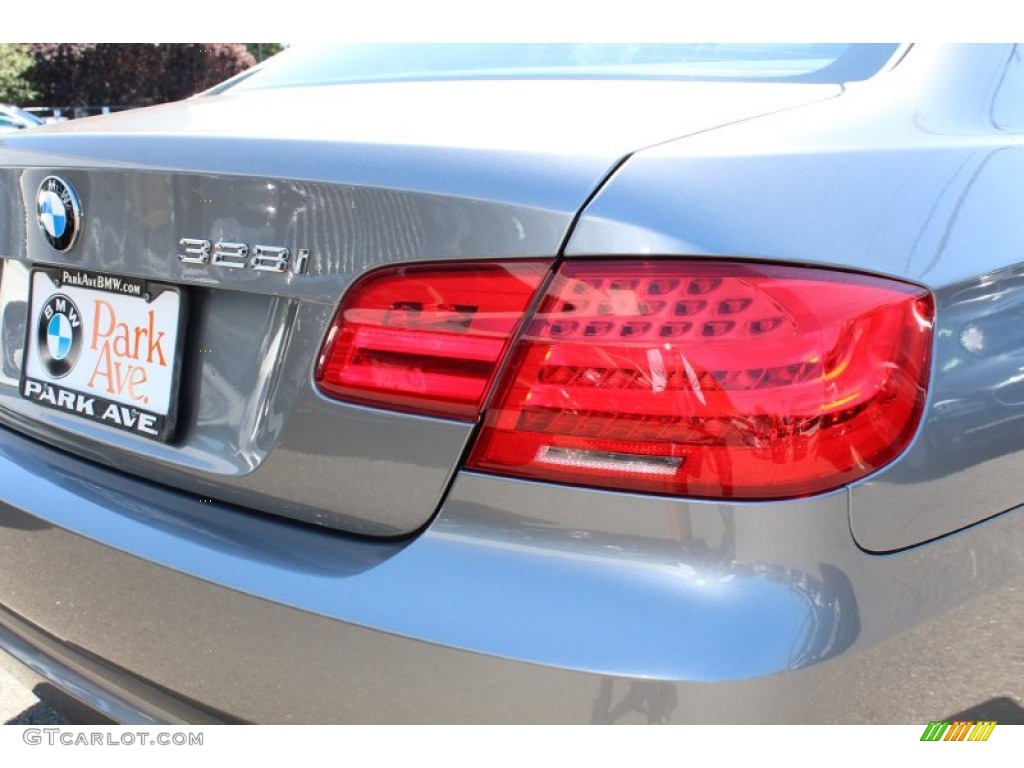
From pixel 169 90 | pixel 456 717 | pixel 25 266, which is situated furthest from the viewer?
pixel 169 90

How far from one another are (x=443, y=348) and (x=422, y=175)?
0.22m

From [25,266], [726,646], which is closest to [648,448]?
[726,646]

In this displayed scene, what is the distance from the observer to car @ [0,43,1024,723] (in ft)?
3.69

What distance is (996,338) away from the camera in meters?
1.33

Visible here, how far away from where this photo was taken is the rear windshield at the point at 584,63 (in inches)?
64.5

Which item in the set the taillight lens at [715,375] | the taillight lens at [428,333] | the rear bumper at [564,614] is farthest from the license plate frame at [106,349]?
the taillight lens at [715,375]

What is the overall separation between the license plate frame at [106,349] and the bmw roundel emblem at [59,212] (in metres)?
0.06

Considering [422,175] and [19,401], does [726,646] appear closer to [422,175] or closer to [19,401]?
[422,175]

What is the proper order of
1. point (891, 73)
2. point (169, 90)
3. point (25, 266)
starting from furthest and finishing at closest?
point (169, 90) < point (25, 266) < point (891, 73)

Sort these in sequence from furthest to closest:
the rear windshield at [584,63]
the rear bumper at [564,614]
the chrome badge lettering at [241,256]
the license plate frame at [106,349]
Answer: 1. the rear windshield at [584,63]
2. the license plate frame at [106,349]
3. the chrome badge lettering at [241,256]
4. the rear bumper at [564,614]

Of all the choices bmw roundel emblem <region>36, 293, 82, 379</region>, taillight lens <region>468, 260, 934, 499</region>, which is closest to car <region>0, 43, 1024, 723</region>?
taillight lens <region>468, 260, 934, 499</region>

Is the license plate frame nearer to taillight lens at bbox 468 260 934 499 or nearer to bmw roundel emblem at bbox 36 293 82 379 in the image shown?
bmw roundel emblem at bbox 36 293 82 379

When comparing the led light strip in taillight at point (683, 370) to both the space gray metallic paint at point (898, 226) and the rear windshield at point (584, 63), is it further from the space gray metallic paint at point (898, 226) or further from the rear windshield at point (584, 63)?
the rear windshield at point (584, 63)
